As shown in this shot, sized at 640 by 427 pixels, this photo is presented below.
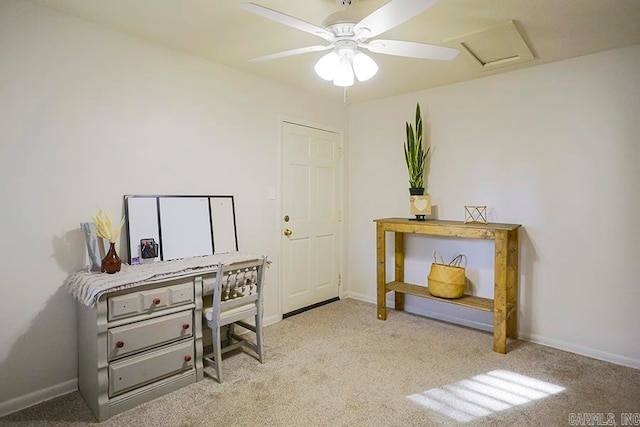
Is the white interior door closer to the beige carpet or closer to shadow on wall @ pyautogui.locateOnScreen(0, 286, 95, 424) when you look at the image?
the beige carpet

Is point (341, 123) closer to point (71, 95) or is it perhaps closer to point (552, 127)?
point (552, 127)

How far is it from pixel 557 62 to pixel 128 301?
3.57 meters

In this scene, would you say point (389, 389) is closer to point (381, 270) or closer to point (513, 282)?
point (381, 270)

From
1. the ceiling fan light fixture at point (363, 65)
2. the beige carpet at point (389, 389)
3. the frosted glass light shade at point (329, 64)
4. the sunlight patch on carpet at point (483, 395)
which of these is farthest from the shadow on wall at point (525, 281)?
the frosted glass light shade at point (329, 64)

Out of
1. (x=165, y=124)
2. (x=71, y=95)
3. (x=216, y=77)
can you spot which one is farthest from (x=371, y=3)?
(x=71, y=95)

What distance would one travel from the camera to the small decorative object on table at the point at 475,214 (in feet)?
10.5

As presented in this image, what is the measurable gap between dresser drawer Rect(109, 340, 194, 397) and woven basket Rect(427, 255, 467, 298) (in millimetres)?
2114

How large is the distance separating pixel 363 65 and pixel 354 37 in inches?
7.1

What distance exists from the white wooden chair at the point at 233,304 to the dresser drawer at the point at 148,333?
0.17 metres

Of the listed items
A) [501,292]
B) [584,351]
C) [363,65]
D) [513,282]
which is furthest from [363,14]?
[584,351]

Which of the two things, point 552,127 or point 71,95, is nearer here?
point 71,95

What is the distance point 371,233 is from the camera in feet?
13.3

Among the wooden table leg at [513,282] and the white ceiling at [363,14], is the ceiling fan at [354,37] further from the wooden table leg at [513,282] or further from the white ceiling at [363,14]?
the wooden table leg at [513,282]

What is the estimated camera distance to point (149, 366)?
2.07 m
